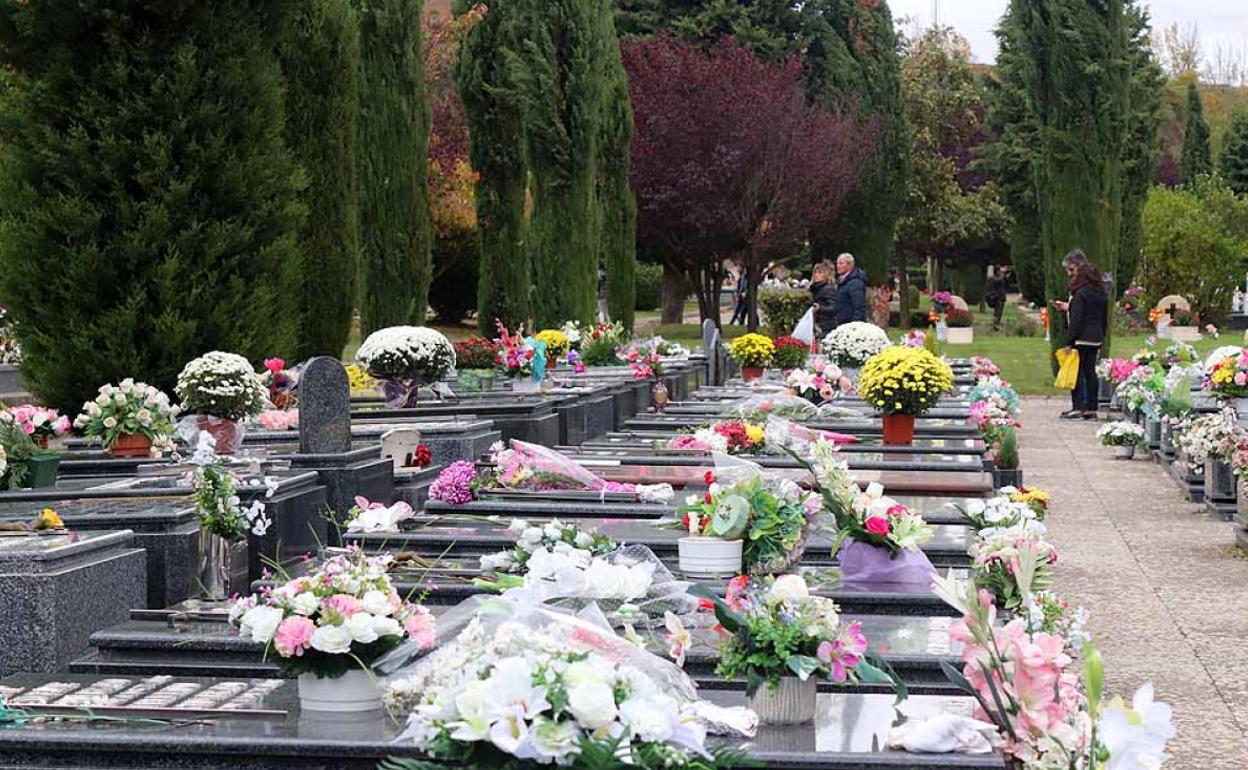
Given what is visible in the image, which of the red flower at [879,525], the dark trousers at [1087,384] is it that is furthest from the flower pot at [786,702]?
the dark trousers at [1087,384]

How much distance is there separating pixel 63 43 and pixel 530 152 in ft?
37.3

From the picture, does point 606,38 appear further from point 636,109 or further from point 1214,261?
point 1214,261

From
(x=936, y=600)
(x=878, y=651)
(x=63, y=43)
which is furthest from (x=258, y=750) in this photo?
(x=63, y=43)

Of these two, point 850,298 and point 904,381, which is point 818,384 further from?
point 850,298

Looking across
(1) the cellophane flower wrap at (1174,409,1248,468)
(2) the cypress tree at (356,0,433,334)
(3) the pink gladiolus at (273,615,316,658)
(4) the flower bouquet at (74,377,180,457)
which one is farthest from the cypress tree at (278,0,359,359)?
(3) the pink gladiolus at (273,615,316,658)

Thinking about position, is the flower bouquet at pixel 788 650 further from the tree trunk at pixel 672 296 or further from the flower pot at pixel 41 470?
the tree trunk at pixel 672 296

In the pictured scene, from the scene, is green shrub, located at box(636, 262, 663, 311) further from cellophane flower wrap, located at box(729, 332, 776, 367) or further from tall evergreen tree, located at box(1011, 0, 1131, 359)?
cellophane flower wrap, located at box(729, 332, 776, 367)

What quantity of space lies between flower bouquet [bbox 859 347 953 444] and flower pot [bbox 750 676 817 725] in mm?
6670

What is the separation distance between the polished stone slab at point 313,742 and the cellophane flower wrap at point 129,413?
481cm

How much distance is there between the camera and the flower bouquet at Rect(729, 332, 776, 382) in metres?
17.4

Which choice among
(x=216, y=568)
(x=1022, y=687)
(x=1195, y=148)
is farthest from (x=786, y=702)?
(x=1195, y=148)

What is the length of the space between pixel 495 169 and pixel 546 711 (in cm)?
2100

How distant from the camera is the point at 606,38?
23000 mm

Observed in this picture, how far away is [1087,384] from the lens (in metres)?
20.9
